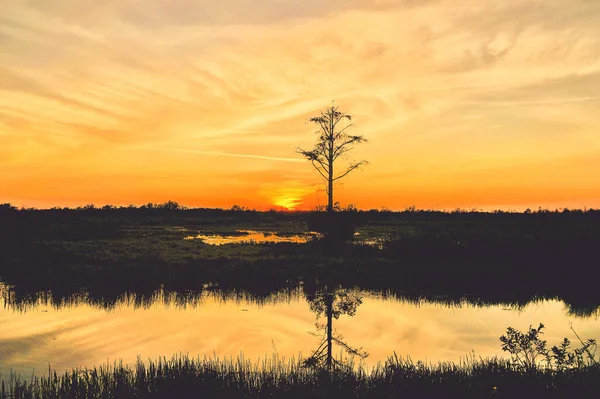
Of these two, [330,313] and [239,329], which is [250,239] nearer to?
[330,313]

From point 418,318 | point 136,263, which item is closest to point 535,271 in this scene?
point 418,318

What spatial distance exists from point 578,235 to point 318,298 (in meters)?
21.8

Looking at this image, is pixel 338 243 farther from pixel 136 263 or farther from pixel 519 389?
pixel 519 389

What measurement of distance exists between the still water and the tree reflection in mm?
338

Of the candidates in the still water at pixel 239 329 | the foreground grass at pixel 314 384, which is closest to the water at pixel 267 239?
the still water at pixel 239 329

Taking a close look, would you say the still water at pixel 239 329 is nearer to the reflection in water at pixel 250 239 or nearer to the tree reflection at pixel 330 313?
the tree reflection at pixel 330 313

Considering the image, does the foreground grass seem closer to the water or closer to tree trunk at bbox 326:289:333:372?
tree trunk at bbox 326:289:333:372

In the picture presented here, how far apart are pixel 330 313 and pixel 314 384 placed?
403 inches

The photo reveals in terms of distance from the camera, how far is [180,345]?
15344 mm

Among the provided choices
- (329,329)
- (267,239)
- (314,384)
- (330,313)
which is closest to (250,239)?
(267,239)

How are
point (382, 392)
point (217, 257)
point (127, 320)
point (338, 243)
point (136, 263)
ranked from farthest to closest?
1. point (338, 243)
2. point (217, 257)
3. point (136, 263)
4. point (127, 320)
5. point (382, 392)

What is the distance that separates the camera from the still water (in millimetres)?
14609

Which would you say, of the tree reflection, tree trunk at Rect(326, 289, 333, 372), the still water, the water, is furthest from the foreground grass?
the water

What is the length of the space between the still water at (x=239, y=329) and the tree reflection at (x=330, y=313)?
0.34 metres
